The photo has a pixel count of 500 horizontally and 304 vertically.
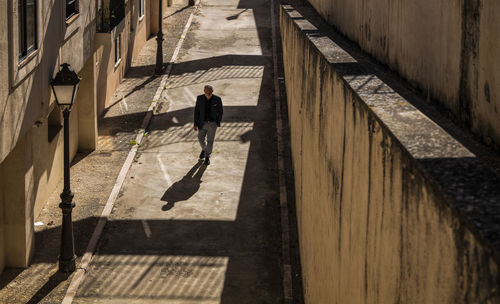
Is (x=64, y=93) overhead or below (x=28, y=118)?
overhead

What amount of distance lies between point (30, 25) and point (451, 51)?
8218 mm

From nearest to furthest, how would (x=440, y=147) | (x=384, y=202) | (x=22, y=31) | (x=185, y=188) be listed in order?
(x=440, y=147), (x=384, y=202), (x=22, y=31), (x=185, y=188)

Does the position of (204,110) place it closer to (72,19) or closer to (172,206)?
(172,206)

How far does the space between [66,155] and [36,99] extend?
1.07 m

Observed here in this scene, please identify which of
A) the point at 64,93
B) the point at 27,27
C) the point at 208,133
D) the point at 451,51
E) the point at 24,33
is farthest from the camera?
the point at 208,133

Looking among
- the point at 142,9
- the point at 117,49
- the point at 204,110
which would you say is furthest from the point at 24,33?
the point at 142,9

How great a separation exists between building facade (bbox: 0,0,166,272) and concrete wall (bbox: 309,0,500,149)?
5.28 meters

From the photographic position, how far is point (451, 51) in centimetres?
641

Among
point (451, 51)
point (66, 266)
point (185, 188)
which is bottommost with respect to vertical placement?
point (66, 266)

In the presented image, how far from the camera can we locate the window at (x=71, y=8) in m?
Result: 16.2

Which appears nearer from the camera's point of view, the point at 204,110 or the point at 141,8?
the point at 204,110

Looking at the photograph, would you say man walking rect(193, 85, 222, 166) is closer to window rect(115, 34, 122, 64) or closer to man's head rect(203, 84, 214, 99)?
man's head rect(203, 84, 214, 99)

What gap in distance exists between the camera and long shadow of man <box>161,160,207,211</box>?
16.6m

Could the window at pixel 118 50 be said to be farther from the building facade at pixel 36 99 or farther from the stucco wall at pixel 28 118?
the stucco wall at pixel 28 118
